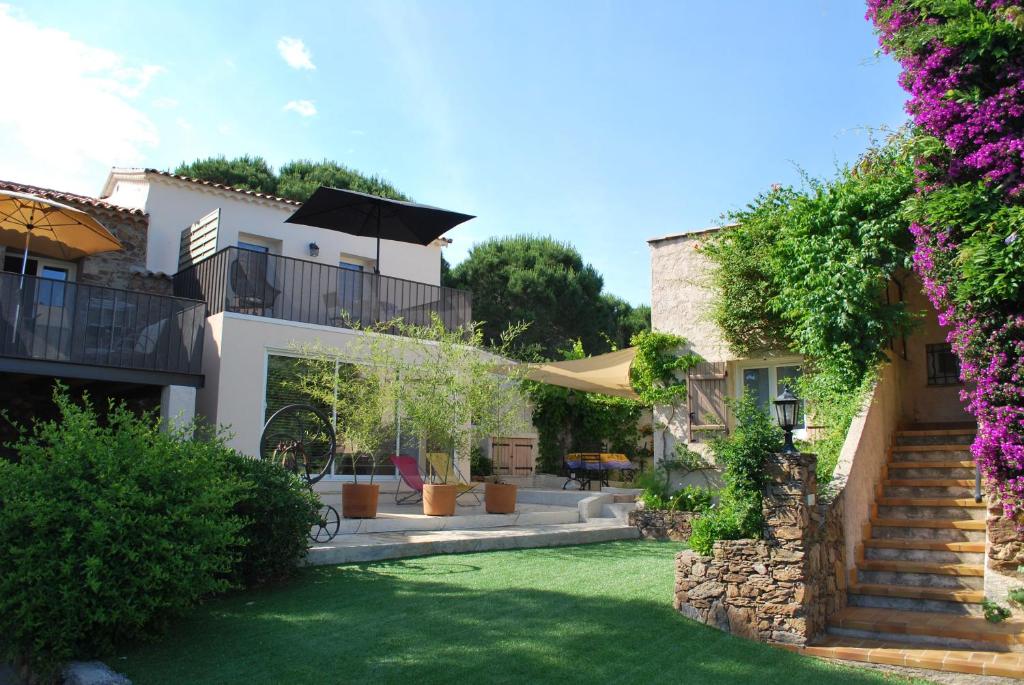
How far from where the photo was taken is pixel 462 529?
9.99 metres

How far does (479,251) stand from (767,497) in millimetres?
25207

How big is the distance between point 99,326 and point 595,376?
7.42 m

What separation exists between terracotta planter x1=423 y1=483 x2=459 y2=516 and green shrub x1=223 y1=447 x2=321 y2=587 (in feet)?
10.3

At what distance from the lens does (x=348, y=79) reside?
40.1ft

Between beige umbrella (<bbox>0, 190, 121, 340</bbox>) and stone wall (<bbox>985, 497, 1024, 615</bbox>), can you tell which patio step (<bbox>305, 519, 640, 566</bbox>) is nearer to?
stone wall (<bbox>985, 497, 1024, 615</bbox>)

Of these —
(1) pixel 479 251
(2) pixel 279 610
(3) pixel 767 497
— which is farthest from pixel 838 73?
(1) pixel 479 251

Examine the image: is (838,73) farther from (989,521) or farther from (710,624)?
(710,624)

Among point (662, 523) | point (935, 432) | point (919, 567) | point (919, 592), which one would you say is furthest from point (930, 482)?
point (662, 523)

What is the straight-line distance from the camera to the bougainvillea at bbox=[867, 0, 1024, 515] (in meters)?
7.47

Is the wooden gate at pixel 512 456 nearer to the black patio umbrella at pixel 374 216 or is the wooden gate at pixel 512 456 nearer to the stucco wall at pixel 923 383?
the black patio umbrella at pixel 374 216

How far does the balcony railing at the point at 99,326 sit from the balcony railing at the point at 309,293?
68 cm

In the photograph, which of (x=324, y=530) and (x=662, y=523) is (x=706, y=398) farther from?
(x=324, y=530)

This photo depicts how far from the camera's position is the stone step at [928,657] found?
217 inches

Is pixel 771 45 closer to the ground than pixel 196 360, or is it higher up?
higher up
